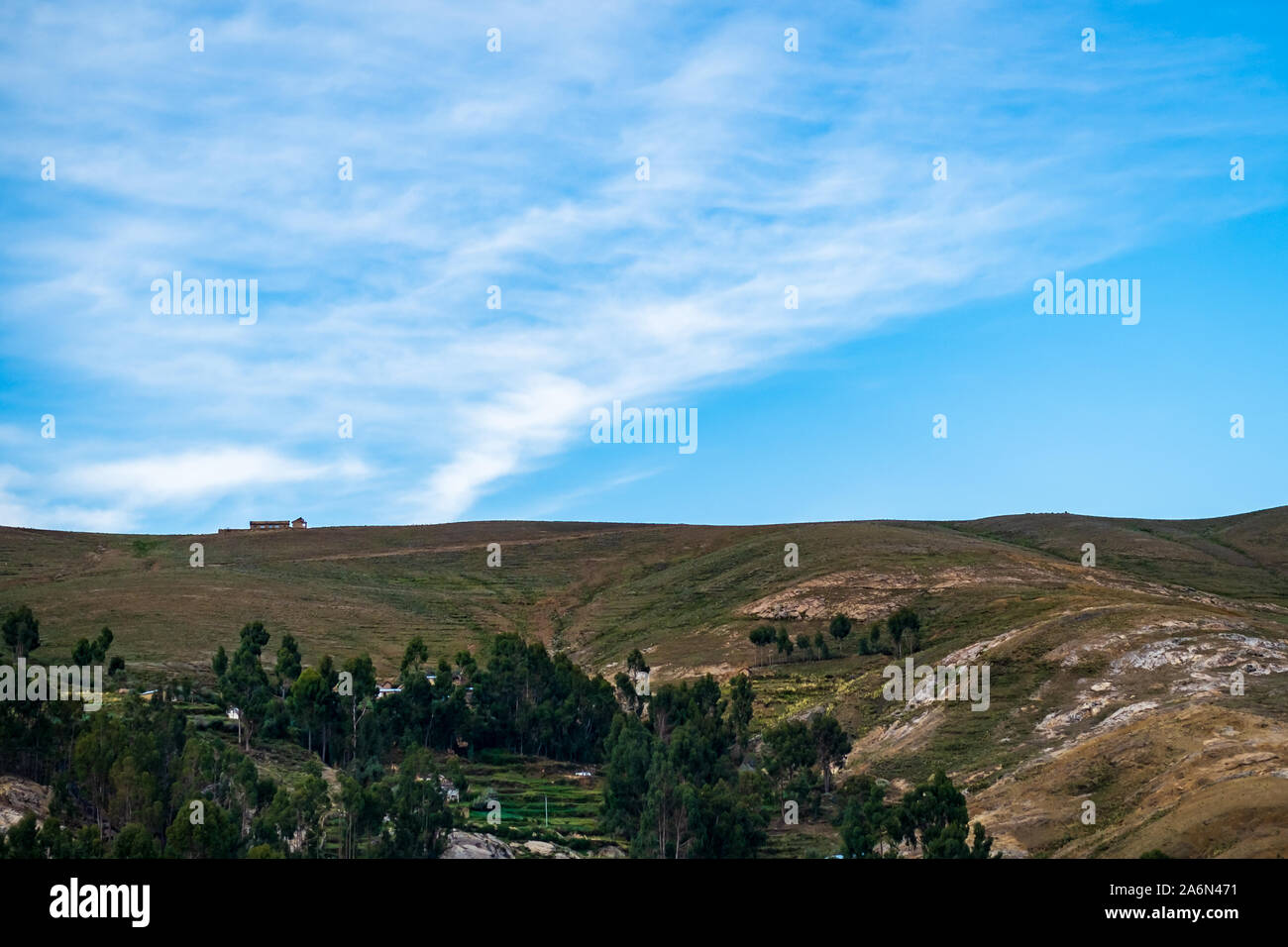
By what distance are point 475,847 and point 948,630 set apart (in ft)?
216

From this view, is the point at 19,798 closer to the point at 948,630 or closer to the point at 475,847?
the point at 475,847

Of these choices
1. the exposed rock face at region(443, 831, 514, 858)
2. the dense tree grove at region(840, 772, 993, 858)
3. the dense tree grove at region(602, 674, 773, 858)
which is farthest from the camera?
the dense tree grove at region(602, 674, 773, 858)

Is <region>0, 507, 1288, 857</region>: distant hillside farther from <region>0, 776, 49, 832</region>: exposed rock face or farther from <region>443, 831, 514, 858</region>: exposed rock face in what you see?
<region>0, 776, 49, 832</region>: exposed rock face

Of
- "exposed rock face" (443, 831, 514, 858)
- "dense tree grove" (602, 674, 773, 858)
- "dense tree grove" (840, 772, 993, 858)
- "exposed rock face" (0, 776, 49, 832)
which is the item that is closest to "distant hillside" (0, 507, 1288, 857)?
"dense tree grove" (840, 772, 993, 858)

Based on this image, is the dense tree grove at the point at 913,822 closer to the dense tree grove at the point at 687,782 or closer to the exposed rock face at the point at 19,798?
the dense tree grove at the point at 687,782

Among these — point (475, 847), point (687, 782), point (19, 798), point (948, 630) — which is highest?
point (948, 630)

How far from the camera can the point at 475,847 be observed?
6059 cm

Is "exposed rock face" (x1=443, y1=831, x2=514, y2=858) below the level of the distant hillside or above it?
below

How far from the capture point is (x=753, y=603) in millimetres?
145375

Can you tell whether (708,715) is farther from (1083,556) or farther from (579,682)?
(1083,556)

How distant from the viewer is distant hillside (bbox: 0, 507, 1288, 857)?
60688 millimetres

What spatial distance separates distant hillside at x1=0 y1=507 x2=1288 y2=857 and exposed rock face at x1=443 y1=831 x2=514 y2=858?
82.7 feet

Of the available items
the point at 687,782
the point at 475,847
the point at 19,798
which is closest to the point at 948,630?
the point at 687,782
